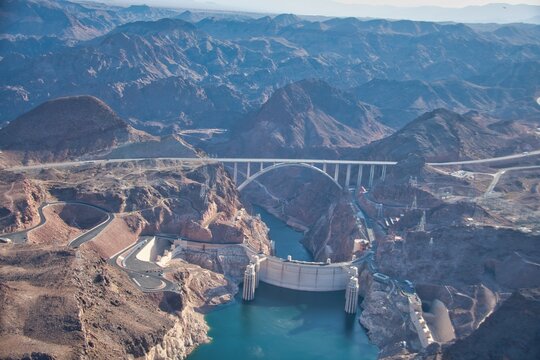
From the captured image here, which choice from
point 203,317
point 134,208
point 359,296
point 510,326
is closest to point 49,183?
point 134,208

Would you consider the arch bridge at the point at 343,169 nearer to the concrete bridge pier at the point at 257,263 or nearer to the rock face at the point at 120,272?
the rock face at the point at 120,272

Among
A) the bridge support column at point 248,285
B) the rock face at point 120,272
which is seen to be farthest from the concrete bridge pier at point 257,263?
the bridge support column at point 248,285

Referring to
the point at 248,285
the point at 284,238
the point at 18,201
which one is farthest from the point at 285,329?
the point at 284,238

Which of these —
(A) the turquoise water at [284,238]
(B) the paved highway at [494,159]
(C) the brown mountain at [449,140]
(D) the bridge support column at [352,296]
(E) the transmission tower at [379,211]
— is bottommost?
(A) the turquoise water at [284,238]

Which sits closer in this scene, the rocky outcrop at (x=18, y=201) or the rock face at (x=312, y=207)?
the rocky outcrop at (x=18, y=201)

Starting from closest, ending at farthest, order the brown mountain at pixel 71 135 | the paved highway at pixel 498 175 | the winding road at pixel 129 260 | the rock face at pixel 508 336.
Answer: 1. the rock face at pixel 508 336
2. the winding road at pixel 129 260
3. the brown mountain at pixel 71 135
4. the paved highway at pixel 498 175

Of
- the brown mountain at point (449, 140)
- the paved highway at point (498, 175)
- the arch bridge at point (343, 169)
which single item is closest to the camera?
the paved highway at point (498, 175)

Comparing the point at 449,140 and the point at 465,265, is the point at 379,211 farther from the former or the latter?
the point at 449,140

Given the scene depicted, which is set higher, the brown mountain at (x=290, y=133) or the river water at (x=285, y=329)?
the brown mountain at (x=290, y=133)
